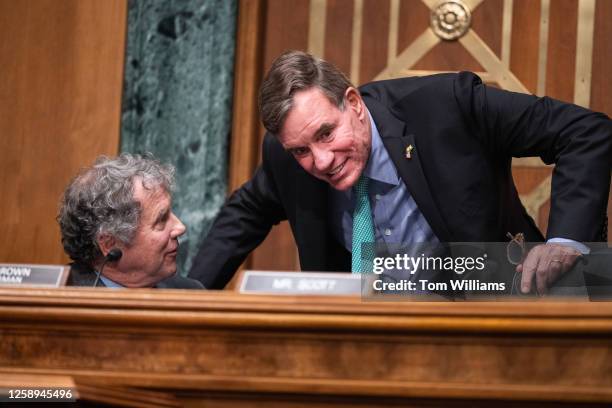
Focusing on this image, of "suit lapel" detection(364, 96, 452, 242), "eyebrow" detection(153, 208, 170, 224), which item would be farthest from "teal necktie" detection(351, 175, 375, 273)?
"eyebrow" detection(153, 208, 170, 224)

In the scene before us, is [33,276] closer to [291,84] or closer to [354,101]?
[291,84]

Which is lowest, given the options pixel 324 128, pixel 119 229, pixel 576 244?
pixel 119 229

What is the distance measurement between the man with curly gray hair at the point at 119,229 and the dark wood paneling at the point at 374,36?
65.3 inches

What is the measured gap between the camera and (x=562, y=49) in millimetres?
4238

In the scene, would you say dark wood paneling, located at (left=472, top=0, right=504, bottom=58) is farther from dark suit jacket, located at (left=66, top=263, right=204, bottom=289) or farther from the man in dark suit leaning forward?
dark suit jacket, located at (left=66, top=263, right=204, bottom=289)

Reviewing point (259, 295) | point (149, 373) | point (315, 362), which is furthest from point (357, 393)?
point (149, 373)

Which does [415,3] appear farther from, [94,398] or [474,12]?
[94,398]

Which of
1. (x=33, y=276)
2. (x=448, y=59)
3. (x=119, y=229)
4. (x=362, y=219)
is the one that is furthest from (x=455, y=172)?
(x=448, y=59)

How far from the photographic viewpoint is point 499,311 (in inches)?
71.7

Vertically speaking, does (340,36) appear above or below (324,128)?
above

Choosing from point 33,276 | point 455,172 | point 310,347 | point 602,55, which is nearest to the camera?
point 310,347

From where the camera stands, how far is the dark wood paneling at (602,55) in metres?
4.16

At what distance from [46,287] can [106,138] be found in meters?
2.28

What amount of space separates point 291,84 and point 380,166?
32 cm
